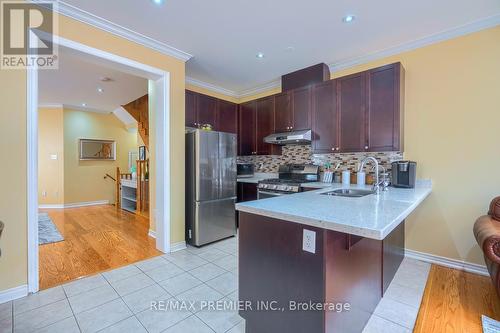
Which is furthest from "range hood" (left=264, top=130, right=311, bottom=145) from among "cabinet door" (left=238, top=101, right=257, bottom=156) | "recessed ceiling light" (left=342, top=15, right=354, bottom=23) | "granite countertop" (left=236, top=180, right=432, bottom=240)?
"granite countertop" (left=236, top=180, right=432, bottom=240)

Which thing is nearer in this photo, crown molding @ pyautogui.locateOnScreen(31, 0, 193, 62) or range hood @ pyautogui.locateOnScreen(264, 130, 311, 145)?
crown molding @ pyautogui.locateOnScreen(31, 0, 193, 62)

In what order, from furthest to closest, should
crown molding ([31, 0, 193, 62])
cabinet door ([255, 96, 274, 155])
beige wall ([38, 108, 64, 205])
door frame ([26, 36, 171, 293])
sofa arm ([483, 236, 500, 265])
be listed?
beige wall ([38, 108, 64, 205]) < cabinet door ([255, 96, 274, 155]) < crown molding ([31, 0, 193, 62]) < door frame ([26, 36, 171, 293]) < sofa arm ([483, 236, 500, 265])

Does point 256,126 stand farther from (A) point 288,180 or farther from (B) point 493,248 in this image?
(B) point 493,248

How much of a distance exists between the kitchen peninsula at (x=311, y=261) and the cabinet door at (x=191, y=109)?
7.96 feet

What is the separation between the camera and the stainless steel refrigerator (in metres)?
3.23

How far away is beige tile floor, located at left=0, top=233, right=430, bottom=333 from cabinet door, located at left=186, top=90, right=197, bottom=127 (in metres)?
2.09

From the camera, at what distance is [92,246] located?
131 inches

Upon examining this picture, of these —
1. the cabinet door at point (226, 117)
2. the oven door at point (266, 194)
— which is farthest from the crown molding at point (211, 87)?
the oven door at point (266, 194)

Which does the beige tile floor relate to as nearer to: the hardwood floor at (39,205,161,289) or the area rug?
the hardwood floor at (39,205,161,289)

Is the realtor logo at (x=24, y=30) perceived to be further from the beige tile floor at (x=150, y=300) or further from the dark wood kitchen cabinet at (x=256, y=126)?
the dark wood kitchen cabinet at (x=256, y=126)

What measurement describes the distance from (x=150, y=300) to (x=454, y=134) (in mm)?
3603

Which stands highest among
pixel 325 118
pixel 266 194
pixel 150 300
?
pixel 325 118

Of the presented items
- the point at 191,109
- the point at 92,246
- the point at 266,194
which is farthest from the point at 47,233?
the point at 266,194

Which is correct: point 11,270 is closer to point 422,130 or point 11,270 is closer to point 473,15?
point 422,130
